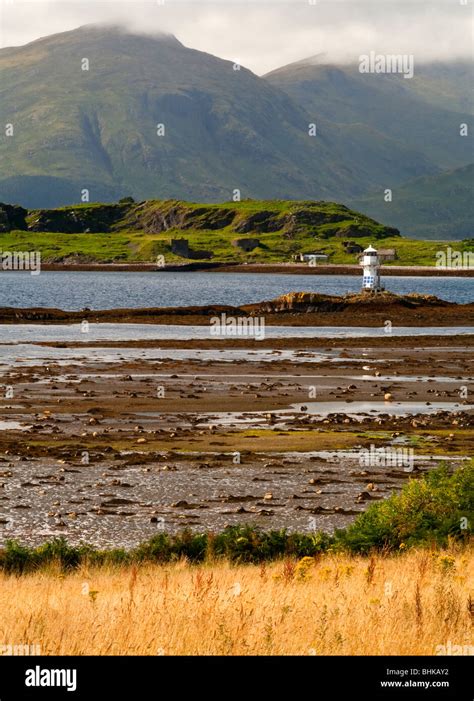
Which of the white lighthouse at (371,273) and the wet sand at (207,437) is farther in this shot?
the white lighthouse at (371,273)

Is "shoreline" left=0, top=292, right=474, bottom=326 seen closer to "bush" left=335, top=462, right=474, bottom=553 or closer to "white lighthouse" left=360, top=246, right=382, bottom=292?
"white lighthouse" left=360, top=246, right=382, bottom=292

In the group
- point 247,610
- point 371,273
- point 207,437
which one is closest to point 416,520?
point 247,610

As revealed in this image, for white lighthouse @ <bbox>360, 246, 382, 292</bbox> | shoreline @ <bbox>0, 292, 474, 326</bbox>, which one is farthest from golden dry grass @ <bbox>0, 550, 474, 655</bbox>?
white lighthouse @ <bbox>360, 246, 382, 292</bbox>

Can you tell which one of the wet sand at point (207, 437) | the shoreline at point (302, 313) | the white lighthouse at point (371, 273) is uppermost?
the white lighthouse at point (371, 273)

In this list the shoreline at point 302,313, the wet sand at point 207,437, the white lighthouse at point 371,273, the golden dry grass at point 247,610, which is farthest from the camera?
the white lighthouse at point 371,273

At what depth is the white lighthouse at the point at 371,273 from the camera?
127 metres

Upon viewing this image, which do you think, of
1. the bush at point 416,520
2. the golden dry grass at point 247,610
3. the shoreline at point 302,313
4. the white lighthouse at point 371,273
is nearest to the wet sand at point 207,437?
the bush at point 416,520

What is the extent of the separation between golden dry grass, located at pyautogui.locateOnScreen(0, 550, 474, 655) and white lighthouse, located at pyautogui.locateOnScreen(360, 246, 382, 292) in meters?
109

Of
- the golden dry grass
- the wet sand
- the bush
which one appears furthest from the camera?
the wet sand

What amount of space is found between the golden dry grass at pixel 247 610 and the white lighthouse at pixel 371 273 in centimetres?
10933

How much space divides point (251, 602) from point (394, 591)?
237cm

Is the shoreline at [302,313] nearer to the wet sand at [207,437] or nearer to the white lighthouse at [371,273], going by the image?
the white lighthouse at [371,273]

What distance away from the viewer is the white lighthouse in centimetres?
12719

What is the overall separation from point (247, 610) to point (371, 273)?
115 metres
